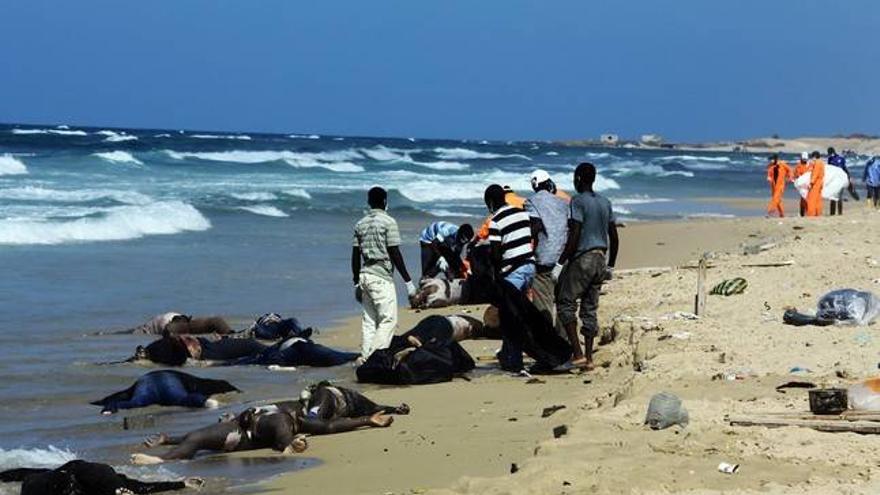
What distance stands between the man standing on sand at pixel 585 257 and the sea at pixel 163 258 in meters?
1.83

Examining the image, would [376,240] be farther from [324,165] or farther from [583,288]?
[324,165]

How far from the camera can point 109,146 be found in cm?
6238

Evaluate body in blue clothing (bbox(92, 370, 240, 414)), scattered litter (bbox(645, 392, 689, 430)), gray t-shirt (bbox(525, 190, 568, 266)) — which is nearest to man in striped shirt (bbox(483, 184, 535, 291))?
gray t-shirt (bbox(525, 190, 568, 266))

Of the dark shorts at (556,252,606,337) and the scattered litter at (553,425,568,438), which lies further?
the dark shorts at (556,252,606,337)

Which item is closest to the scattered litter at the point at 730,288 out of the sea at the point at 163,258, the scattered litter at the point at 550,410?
the sea at the point at 163,258

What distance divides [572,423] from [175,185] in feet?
113

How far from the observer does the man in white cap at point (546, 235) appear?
10.5 m

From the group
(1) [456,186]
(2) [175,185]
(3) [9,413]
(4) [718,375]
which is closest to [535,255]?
(4) [718,375]

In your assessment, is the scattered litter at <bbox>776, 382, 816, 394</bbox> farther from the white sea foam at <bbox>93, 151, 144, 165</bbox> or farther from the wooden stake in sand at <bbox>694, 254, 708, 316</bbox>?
the white sea foam at <bbox>93, 151, 144, 165</bbox>

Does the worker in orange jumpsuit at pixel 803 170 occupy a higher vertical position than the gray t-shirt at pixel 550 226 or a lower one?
lower

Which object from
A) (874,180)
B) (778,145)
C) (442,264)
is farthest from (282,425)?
(778,145)

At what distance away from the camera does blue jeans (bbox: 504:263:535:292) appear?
10477mm

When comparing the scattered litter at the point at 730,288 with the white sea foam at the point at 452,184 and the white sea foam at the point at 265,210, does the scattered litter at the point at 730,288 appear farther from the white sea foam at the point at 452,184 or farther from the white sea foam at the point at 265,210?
the white sea foam at the point at 452,184

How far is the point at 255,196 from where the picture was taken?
120 ft
